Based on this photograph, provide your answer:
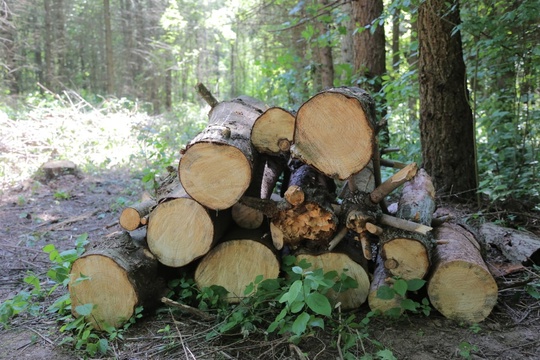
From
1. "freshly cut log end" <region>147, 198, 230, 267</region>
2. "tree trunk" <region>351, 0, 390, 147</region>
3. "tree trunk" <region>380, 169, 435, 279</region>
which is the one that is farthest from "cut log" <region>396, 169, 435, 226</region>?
"tree trunk" <region>351, 0, 390, 147</region>

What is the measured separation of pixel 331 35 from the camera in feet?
23.0

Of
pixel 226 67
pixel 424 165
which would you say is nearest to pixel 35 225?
pixel 424 165

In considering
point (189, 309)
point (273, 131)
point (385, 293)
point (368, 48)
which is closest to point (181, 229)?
point (189, 309)

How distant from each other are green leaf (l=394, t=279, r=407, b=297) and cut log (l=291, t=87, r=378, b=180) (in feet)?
2.33

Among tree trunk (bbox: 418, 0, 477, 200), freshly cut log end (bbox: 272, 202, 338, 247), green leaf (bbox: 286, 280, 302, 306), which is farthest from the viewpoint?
tree trunk (bbox: 418, 0, 477, 200)

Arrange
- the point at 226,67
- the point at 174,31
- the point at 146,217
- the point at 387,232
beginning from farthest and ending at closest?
the point at 226,67
the point at 174,31
the point at 146,217
the point at 387,232

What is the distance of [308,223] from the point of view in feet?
9.31

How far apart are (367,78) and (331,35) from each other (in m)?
0.91

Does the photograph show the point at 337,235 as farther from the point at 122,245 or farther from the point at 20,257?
the point at 20,257

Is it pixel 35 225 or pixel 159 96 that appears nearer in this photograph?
→ pixel 35 225

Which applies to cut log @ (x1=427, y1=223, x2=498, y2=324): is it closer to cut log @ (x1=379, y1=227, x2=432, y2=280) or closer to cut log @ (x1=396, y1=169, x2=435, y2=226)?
cut log @ (x1=379, y1=227, x2=432, y2=280)

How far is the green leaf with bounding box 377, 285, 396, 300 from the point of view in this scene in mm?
2658

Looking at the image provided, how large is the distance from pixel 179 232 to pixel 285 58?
5334 mm

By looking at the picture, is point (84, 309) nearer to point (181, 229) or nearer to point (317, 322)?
point (181, 229)
